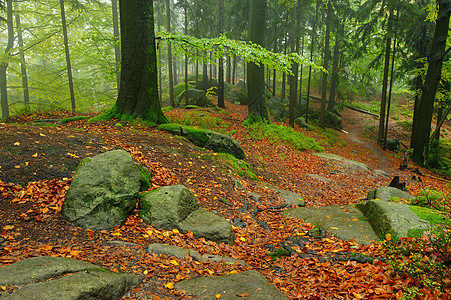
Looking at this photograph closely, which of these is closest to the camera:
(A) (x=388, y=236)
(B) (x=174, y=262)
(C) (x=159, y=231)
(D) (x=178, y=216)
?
(B) (x=174, y=262)

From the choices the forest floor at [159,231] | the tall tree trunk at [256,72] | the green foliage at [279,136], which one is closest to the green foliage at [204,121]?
the green foliage at [279,136]

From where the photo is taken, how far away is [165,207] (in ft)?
14.0

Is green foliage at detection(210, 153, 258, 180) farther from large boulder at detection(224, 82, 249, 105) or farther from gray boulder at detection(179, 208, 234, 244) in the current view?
large boulder at detection(224, 82, 249, 105)

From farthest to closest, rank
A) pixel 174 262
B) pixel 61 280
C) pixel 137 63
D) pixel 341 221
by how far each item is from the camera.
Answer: pixel 137 63 → pixel 341 221 → pixel 174 262 → pixel 61 280

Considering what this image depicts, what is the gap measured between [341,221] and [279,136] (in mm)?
8705

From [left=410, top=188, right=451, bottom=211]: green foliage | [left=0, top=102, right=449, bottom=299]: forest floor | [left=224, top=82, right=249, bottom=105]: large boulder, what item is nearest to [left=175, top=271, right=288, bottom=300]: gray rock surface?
[left=0, top=102, right=449, bottom=299]: forest floor

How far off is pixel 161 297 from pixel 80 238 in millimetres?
1534

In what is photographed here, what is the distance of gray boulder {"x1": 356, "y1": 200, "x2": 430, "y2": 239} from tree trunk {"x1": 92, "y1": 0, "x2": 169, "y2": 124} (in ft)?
22.8

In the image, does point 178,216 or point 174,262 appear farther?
point 178,216

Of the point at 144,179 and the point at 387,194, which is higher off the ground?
the point at 144,179

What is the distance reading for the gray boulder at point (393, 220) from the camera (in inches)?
143

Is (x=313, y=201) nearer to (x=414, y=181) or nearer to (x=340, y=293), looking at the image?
(x=340, y=293)

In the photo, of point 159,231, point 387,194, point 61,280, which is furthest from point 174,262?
point 387,194

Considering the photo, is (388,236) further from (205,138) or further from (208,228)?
(205,138)
